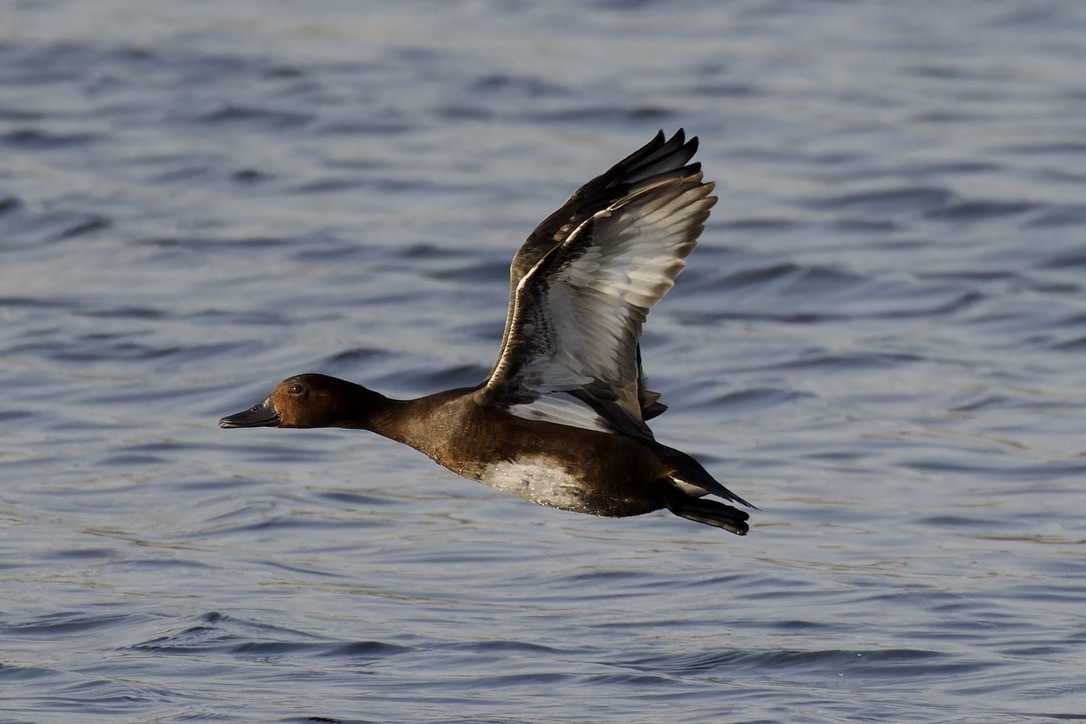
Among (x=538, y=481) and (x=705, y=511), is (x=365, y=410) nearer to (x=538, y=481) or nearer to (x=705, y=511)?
(x=538, y=481)

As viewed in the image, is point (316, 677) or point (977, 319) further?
point (977, 319)

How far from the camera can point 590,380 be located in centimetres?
605

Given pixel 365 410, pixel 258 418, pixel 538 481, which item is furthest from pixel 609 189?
pixel 258 418

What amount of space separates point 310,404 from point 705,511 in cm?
140

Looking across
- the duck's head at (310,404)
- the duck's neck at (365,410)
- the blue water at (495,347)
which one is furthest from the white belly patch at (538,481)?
the blue water at (495,347)

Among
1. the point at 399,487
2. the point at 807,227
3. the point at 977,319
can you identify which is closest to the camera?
the point at 399,487

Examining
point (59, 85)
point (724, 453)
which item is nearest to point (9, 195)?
point (59, 85)

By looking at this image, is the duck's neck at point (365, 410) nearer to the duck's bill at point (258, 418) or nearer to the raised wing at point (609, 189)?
the duck's bill at point (258, 418)

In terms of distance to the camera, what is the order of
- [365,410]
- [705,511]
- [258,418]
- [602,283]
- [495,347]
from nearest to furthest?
1. [602,283]
2. [705,511]
3. [365,410]
4. [258,418]
5. [495,347]

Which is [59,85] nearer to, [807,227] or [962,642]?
[807,227]

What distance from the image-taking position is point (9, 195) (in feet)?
47.3

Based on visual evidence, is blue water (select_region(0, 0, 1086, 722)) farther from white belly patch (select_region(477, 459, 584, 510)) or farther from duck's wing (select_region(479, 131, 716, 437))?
duck's wing (select_region(479, 131, 716, 437))

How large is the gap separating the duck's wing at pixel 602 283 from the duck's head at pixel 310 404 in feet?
2.10

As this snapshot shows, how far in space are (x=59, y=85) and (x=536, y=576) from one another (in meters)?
10.9
